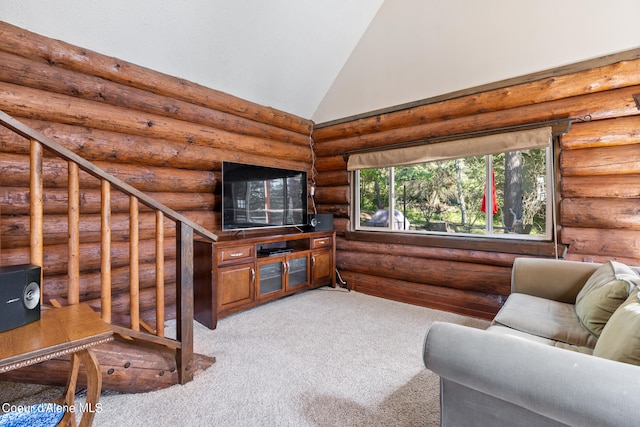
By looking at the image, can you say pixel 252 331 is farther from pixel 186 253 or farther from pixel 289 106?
pixel 289 106

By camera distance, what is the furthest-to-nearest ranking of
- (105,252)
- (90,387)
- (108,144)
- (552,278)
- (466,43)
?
1. (466,43)
2. (108,144)
3. (552,278)
4. (105,252)
5. (90,387)

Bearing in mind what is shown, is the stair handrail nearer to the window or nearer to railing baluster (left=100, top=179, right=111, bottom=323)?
railing baluster (left=100, top=179, right=111, bottom=323)

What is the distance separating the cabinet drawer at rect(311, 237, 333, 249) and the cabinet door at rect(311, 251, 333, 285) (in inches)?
3.3

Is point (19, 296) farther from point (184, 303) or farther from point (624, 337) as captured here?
point (624, 337)

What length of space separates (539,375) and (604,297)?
105 centimetres

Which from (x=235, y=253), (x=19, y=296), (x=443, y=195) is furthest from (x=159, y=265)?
(x=443, y=195)

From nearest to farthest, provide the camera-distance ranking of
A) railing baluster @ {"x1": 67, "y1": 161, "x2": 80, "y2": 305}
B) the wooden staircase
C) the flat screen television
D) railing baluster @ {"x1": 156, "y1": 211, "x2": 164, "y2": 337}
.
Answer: the wooden staircase → railing baluster @ {"x1": 67, "y1": 161, "x2": 80, "y2": 305} → railing baluster @ {"x1": 156, "y1": 211, "x2": 164, "y2": 337} → the flat screen television

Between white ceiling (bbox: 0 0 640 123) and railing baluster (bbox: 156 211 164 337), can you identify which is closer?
railing baluster (bbox: 156 211 164 337)

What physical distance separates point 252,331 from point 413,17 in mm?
3880

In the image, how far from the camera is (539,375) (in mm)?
940

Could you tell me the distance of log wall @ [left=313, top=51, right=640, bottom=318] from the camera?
2.47 meters

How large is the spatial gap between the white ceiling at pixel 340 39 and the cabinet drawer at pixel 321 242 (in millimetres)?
1845

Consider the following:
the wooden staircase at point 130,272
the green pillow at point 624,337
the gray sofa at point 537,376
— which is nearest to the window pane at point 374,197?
the wooden staircase at point 130,272

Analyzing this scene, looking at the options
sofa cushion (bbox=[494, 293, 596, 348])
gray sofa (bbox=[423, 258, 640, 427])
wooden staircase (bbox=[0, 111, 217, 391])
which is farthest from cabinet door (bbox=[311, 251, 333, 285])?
gray sofa (bbox=[423, 258, 640, 427])
